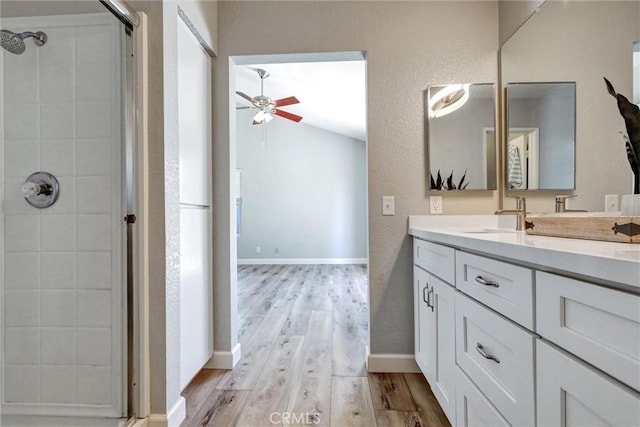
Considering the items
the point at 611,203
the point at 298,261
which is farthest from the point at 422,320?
the point at 298,261

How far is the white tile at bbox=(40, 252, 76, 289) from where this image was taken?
1.49 meters

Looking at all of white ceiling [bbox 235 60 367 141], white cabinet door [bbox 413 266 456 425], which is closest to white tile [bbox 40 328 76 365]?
white cabinet door [bbox 413 266 456 425]

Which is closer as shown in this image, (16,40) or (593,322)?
(593,322)

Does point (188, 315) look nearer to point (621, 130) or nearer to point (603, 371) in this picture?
point (603, 371)

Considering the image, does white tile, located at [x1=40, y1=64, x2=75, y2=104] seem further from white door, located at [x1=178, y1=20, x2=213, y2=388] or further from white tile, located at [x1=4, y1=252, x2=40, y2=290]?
white tile, located at [x1=4, y1=252, x2=40, y2=290]

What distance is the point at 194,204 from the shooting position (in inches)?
73.7

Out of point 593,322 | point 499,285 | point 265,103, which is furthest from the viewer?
point 265,103

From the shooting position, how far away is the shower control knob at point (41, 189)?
58.0 inches

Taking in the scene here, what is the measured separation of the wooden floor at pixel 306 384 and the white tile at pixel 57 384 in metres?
0.53

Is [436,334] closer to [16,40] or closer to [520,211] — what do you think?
[520,211]

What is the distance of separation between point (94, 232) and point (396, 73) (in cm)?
188

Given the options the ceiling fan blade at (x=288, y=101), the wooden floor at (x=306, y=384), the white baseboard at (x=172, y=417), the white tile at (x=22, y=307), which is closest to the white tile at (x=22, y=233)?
the white tile at (x=22, y=307)

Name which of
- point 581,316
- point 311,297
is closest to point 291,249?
point 311,297

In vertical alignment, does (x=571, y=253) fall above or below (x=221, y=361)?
above
